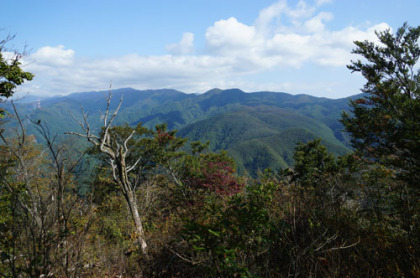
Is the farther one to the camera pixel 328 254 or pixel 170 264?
pixel 170 264

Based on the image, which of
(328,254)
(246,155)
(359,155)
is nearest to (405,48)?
(359,155)

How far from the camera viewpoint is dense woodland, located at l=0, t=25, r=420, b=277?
326 centimetres

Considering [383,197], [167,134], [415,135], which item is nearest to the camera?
[415,135]

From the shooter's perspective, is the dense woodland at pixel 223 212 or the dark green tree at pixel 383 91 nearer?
the dense woodland at pixel 223 212

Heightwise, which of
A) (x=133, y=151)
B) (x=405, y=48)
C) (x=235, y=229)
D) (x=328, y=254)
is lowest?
(x=133, y=151)

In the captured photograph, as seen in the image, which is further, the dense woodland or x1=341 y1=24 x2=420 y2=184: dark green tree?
x1=341 y1=24 x2=420 y2=184: dark green tree

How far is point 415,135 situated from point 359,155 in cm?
1061

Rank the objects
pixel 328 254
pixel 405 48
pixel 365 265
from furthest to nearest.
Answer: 1. pixel 405 48
2. pixel 328 254
3. pixel 365 265

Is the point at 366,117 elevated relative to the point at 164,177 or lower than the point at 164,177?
elevated

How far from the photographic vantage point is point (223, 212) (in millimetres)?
3963

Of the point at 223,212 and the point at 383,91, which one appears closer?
the point at 223,212

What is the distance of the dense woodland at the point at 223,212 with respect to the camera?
3.26m

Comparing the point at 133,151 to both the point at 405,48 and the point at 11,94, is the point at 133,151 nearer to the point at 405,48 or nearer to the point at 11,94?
the point at 11,94

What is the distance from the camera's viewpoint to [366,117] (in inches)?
566
